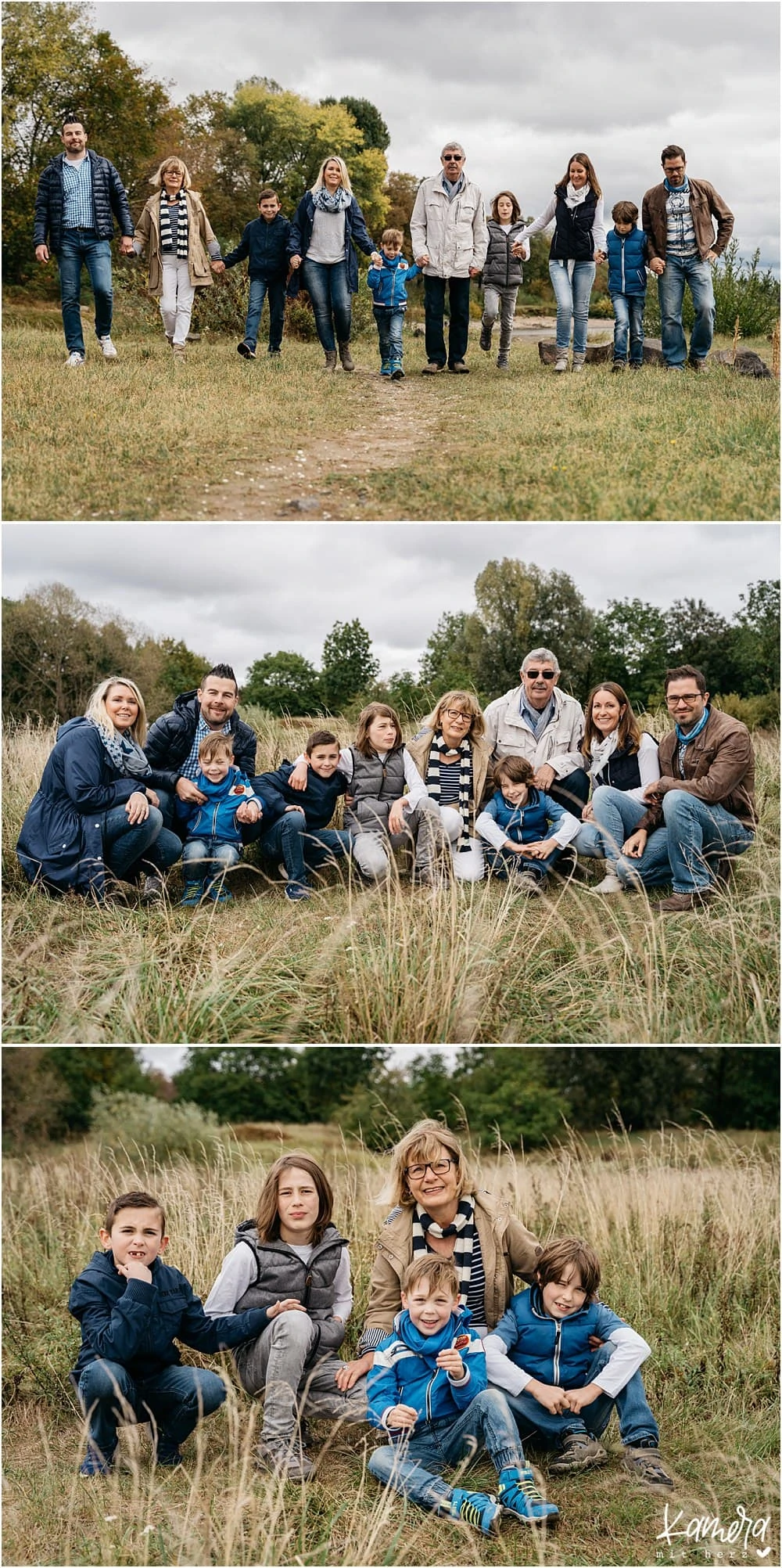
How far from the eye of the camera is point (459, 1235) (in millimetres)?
4844

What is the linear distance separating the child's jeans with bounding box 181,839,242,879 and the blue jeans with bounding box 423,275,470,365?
6234 millimetres

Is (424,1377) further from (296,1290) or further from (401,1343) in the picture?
(296,1290)

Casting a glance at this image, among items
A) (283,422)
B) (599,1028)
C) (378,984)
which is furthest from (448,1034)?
(283,422)

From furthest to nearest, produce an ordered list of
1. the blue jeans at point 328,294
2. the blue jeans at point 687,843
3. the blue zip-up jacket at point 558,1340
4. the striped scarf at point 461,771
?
the blue jeans at point 328,294
the striped scarf at point 461,771
the blue jeans at point 687,843
the blue zip-up jacket at point 558,1340

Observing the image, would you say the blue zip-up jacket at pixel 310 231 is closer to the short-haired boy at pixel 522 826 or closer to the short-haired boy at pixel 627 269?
the short-haired boy at pixel 627 269

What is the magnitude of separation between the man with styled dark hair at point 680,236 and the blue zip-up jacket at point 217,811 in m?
6.56

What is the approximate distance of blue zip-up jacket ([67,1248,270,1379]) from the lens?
4.42 meters

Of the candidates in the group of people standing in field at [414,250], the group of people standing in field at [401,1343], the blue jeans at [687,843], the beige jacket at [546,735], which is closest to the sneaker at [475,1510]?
the group of people standing in field at [401,1343]

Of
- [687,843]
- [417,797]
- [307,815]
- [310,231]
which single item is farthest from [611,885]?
[310,231]

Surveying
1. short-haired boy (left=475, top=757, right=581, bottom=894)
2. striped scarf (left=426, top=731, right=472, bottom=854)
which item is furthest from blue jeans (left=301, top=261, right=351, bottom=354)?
short-haired boy (left=475, top=757, right=581, bottom=894)

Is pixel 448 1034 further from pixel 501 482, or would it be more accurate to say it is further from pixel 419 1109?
pixel 419 1109

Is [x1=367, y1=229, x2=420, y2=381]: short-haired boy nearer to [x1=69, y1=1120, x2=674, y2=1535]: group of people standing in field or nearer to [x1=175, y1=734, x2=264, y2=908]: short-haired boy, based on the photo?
[x1=175, y1=734, x2=264, y2=908]: short-haired boy

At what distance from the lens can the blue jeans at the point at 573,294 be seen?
10297 mm

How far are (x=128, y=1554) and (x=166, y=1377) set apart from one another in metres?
0.67
